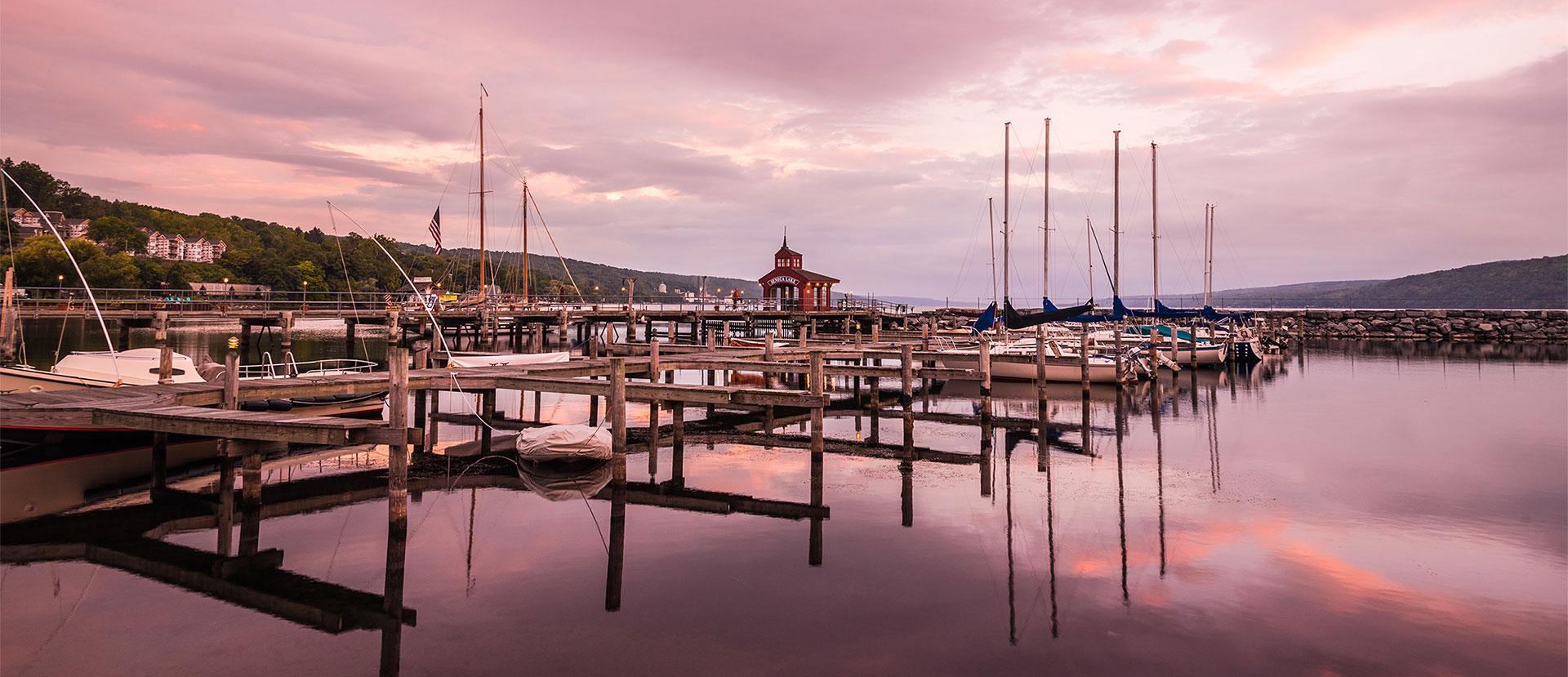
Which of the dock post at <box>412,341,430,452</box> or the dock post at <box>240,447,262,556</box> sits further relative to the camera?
the dock post at <box>412,341,430,452</box>

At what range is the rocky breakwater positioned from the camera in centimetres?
7756

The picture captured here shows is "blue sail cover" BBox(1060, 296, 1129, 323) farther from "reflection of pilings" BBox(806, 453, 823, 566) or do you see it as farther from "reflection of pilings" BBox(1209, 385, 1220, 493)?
"reflection of pilings" BBox(806, 453, 823, 566)

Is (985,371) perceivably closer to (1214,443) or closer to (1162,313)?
(1214,443)

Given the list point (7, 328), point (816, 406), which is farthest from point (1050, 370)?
point (7, 328)

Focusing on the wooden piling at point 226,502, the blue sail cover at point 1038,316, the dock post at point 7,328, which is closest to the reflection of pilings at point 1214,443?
the blue sail cover at point 1038,316

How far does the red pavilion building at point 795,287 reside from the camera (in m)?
63.7

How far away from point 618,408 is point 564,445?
401cm

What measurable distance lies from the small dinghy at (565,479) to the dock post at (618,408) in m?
1.74

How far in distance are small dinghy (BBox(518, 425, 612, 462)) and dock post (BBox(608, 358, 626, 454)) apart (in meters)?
3.36

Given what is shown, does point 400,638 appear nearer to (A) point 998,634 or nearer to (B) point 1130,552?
→ (A) point 998,634

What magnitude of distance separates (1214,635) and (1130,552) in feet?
10.8

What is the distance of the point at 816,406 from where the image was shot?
1628 cm

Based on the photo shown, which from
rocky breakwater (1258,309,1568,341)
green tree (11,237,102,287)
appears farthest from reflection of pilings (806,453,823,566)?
green tree (11,237,102,287)

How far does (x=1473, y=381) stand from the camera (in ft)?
134
